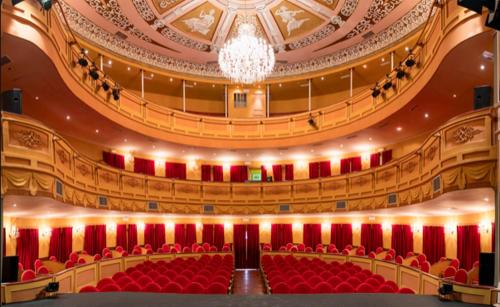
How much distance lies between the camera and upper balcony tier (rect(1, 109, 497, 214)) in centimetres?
731

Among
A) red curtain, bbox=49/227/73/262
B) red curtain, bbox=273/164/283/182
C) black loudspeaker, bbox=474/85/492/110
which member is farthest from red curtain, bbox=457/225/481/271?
red curtain, bbox=49/227/73/262

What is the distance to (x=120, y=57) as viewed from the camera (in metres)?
18.7

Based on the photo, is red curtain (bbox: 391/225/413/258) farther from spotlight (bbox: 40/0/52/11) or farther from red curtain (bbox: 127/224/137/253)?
spotlight (bbox: 40/0/52/11)

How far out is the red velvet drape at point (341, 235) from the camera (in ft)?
66.2

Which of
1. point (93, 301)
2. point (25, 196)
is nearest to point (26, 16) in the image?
point (25, 196)

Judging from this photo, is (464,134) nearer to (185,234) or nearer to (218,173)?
(185,234)

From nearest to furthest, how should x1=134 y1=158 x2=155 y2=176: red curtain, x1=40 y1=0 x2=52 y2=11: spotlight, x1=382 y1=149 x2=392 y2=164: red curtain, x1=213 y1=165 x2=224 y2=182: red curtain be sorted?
x1=40 y1=0 x2=52 y2=11: spotlight < x1=382 y1=149 x2=392 y2=164: red curtain < x1=134 y1=158 x2=155 y2=176: red curtain < x1=213 y1=165 x2=224 y2=182: red curtain

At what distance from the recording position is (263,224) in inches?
870

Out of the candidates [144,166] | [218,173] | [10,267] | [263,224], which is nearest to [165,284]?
[10,267]

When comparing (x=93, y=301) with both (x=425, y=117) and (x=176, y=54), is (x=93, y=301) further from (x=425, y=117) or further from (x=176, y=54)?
(x=176, y=54)

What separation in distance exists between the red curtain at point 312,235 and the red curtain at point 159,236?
7.42 meters

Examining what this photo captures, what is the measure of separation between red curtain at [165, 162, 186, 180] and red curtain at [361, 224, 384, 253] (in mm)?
9879

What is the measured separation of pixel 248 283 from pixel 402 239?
22.1ft

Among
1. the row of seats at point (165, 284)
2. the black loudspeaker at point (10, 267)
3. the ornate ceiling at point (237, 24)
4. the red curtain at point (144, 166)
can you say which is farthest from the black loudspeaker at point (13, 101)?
the red curtain at point (144, 166)
